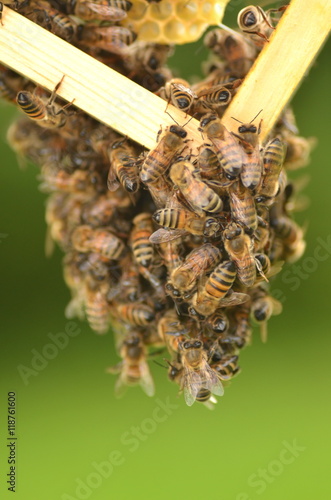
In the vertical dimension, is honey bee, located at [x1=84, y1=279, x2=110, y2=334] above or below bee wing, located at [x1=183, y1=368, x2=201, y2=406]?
below

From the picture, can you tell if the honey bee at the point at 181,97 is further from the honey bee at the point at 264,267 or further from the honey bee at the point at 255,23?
the honey bee at the point at 264,267

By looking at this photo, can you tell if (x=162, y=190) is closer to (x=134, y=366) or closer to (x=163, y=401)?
(x=134, y=366)

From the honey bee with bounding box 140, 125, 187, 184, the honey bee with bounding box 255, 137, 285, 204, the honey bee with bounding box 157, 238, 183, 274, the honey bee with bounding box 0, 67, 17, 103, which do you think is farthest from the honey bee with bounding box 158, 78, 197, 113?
the honey bee with bounding box 0, 67, 17, 103

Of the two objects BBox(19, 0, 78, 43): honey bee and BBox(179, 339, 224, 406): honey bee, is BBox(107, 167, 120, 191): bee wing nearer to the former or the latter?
BBox(19, 0, 78, 43): honey bee

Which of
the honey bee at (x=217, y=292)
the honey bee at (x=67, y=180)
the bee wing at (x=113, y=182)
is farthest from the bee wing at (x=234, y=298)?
the honey bee at (x=67, y=180)

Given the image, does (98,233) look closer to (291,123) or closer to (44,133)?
(44,133)

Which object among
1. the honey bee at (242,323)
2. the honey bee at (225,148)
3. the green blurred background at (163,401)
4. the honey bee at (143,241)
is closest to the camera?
the honey bee at (225,148)

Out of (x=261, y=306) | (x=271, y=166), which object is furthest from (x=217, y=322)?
(x=271, y=166)
